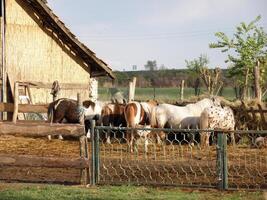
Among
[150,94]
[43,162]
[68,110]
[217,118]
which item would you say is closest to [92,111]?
[68,110]

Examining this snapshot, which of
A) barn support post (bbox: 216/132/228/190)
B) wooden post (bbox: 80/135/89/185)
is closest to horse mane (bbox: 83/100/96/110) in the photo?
wooden post (bbox: 80/135/89/185)

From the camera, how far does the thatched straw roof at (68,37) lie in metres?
20.6

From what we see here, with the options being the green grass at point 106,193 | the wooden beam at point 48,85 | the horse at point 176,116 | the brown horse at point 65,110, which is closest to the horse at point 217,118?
the horse at point 176,116

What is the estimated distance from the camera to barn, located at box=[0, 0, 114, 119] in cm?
2092

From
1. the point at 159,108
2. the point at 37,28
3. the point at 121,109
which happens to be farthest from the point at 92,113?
the point at 37,28

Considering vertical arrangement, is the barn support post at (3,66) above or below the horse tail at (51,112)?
above

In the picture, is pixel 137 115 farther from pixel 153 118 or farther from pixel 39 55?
pixel 39 55

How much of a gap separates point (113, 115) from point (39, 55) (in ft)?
15.4

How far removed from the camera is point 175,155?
551 inches

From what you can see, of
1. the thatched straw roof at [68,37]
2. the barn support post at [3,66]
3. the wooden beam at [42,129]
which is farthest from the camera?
the barn support post at [3,66]

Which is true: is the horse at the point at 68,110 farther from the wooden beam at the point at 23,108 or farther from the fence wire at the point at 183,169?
the fence wire at the point at 183,169

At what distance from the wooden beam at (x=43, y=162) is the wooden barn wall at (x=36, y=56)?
11290 millimetres

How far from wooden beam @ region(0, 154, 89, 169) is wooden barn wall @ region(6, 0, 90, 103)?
11.3 meters

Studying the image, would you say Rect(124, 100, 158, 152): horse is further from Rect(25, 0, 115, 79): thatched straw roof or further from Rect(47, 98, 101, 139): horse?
Rect(25, 0, 115, 79): thatched straw roof
